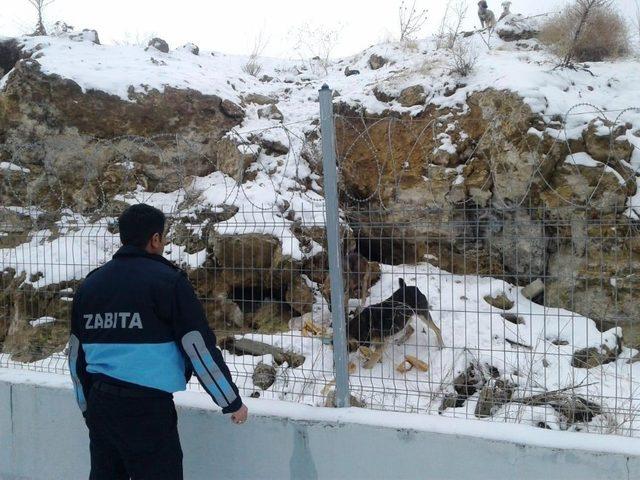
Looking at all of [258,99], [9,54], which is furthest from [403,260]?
[9,54]

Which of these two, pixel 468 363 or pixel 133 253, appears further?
pixel 468 363

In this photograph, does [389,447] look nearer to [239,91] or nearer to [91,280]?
[91,280]

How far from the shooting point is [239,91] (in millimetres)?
13125

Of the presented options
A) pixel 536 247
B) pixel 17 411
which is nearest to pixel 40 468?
pixel 17 411

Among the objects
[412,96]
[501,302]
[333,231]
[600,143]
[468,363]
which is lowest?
[468,363]

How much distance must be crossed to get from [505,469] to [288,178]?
7297 mm

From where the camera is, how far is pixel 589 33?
1085cm

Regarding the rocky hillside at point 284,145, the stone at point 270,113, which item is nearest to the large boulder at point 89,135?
the rocky hillside at point 284,145

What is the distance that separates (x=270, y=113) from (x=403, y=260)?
9.47 m

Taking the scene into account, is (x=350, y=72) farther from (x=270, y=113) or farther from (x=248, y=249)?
(x=248, y=249)

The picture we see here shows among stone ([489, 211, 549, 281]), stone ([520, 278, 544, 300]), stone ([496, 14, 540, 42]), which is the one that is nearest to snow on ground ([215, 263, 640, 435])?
stone ([520, 278, 544, 300])

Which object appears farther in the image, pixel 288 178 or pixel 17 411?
pixel 288 178

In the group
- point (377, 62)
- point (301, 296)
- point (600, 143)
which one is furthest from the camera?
point (377, 62)

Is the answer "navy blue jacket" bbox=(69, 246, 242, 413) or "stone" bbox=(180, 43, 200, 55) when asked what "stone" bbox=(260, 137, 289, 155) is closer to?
"stone" bbox=(180, 43, 200, 55)
